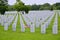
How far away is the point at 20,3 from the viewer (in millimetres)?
62531

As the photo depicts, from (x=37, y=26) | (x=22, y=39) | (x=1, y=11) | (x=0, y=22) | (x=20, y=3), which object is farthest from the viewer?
(x=20, y=3)

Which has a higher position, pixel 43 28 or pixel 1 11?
pixel 43 28

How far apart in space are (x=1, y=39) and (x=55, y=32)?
9.24ft

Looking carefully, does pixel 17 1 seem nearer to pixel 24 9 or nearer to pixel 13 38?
pixel 24 9

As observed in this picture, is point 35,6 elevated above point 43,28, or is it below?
below

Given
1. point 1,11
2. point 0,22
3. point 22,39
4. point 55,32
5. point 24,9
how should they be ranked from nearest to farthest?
point 22,39 < point 55,32 < point 0,22 < point 1,11 < point 24,9

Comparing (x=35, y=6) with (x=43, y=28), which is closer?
(x=43, y=28)

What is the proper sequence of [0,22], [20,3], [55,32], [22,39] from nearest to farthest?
[22,39], [55,32], [0,22], [20,3]

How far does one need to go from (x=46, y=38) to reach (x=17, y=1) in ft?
189

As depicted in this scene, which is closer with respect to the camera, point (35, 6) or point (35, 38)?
point (35, 38)

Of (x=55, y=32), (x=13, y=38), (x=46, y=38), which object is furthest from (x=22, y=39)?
(x=55, y=32)

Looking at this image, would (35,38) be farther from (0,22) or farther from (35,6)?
(35,6)

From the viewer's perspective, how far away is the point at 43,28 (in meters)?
9.95

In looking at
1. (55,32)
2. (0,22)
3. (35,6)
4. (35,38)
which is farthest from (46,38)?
(35,6)
